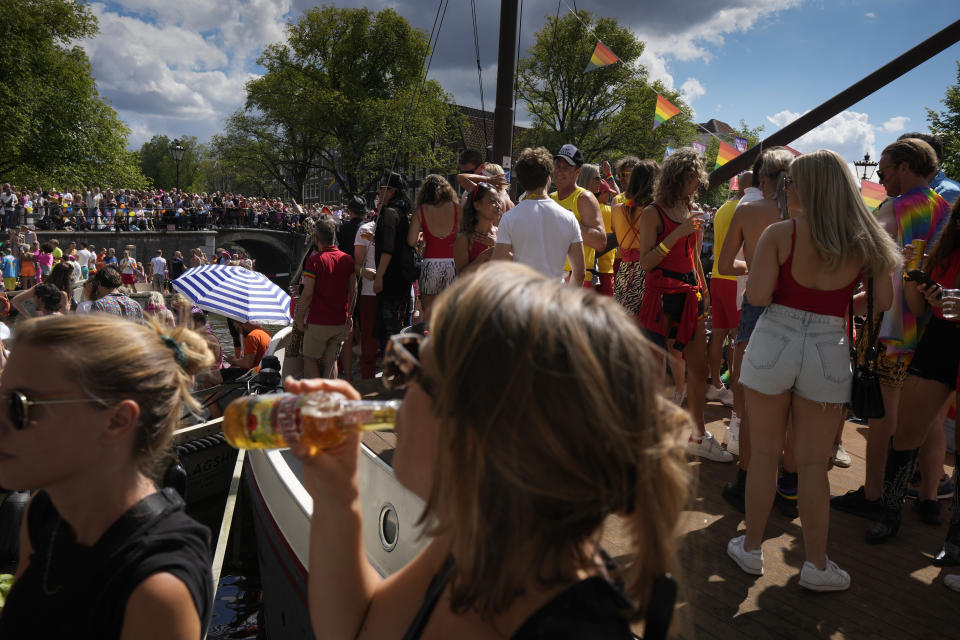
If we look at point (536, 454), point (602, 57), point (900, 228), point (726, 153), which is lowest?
point (536, 454)

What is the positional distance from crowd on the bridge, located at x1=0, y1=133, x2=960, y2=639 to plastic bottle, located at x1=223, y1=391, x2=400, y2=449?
0.04 meters

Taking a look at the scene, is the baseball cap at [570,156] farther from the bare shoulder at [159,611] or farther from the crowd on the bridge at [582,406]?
the bare shoulder at [159,611]

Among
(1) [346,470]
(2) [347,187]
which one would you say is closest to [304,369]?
(1) [346,470]

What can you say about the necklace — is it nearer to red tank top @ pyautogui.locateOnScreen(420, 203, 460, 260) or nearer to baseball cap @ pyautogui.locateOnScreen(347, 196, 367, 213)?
red tank top @ pyautogui.locateOnScreen(420, 203, 460, 260)

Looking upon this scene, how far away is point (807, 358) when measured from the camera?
8.35ft

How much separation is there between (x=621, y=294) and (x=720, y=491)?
53.0 inches

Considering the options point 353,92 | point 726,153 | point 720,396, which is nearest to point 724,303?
point 720,396

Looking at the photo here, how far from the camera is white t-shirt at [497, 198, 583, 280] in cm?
372

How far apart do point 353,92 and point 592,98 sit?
51.2 feet

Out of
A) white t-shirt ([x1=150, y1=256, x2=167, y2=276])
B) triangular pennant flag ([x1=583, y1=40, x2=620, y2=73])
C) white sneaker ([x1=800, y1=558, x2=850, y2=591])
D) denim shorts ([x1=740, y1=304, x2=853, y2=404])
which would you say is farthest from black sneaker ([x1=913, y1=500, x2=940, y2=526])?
white t-shirt ([x1=150, y1=256, x2=167, y2=276])

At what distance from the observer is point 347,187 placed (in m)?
45.6

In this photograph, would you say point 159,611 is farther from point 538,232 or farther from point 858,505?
point 858,505

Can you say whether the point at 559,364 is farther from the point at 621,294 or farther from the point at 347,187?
the point at 347,187

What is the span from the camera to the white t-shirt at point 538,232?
3723 mm
